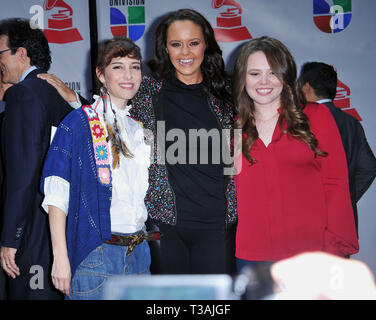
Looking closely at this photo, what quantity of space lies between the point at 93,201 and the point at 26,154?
49 cm

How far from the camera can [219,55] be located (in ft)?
6.77

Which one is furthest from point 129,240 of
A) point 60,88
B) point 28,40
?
point 28,40

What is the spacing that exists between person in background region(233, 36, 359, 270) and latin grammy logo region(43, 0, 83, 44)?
221 centimetres

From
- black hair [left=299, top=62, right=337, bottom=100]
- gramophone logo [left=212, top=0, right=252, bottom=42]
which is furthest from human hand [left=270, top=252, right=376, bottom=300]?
gramophone logo [left=212, top=0, right=252, bottom=42]

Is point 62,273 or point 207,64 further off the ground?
point 207,64

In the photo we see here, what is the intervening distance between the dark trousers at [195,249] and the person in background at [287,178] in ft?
0.26

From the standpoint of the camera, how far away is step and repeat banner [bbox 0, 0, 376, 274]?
339cm

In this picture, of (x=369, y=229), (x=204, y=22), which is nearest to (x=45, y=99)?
(x=204, y=22)

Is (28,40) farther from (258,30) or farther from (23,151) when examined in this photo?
Result: (258,30)

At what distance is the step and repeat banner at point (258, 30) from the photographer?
11.1ft

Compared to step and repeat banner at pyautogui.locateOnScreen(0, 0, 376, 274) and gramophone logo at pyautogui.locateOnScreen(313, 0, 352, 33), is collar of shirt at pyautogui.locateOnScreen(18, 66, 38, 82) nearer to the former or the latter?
step and repeat banner at pyautogui.locateOnScreen(0, 0, 376, 274)

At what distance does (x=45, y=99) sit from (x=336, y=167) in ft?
4.76

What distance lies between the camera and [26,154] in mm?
1780

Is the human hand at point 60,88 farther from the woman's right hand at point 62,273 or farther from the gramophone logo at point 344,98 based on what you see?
the gramophone logo at point 344,98
